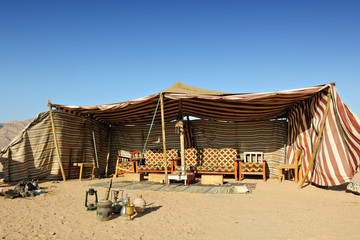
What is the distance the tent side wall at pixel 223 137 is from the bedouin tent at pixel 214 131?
0.03 m

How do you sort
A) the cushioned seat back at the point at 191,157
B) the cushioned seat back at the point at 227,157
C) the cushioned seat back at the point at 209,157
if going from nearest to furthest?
the cushioned seat back at the point at 227,157
the cushioned seat back at the point at 209,157
the cushioned seat back at the point at 191,157

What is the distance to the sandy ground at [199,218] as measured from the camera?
276 centimetres

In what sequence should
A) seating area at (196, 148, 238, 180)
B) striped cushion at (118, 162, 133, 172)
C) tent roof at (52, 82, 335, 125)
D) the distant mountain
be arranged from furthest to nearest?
the distant mountain → striped cushion at (118, 162, 133, 172) → seating area at (196, 148, 238, 180) → tent roof at (52, 82, 335, 125)

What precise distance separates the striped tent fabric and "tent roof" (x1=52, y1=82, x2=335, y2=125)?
0.38 metres

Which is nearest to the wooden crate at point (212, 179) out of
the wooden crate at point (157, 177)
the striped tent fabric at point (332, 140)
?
the wooden crate at point (157, 177)

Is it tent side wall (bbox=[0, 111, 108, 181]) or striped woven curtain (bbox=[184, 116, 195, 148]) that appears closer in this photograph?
tent side wall (bbox=[0, 111, 108, 181])

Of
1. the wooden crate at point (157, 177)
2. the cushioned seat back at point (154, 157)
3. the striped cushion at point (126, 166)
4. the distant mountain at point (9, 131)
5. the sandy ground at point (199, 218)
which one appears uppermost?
the distant mountain at point (9, 131)

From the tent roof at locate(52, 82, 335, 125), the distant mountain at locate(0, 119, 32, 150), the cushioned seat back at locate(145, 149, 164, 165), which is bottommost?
the cushioned seat back at locate(145, 149, 164, 165)

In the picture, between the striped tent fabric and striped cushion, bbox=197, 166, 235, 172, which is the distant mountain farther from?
the striped tent fabric

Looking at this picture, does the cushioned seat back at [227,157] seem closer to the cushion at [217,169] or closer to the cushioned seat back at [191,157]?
the cushion at [217,169]

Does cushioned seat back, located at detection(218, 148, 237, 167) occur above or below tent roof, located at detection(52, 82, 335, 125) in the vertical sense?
below

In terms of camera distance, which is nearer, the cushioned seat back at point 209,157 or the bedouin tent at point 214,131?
the bedouin tent at point 214,131

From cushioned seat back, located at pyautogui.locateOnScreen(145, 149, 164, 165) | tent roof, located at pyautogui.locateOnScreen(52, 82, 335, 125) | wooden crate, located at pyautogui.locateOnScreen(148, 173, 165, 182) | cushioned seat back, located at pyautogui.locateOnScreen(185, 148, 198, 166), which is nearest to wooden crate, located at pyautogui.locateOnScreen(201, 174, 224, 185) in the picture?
wooden crate, located at pyautogui.locateOnScreen(148, 173, 165, 182)

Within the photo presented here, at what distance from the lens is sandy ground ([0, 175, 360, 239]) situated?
2764 millimetres
